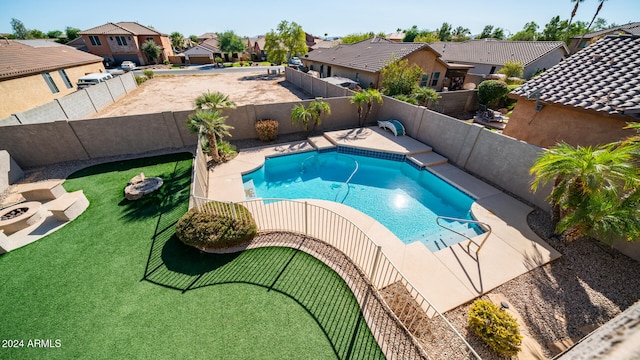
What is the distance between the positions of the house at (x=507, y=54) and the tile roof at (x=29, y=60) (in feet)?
136

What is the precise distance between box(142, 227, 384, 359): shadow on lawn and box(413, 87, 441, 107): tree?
14994 millimetres

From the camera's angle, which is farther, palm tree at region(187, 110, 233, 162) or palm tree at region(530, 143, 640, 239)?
palm tree at region(187, 110, 233, 162)

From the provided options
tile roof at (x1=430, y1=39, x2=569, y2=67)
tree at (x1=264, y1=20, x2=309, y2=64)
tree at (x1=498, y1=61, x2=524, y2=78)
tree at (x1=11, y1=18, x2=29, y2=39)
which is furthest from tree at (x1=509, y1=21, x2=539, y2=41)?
tree at (x1=11, y1=18, x2=29, y2=39)

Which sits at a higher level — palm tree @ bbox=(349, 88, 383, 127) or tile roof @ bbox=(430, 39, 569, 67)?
tile roof @ bbox=(430, 39, 569, 67)

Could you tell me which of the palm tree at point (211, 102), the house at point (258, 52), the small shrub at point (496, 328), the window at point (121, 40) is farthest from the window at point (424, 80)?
the window at point (121, 40)

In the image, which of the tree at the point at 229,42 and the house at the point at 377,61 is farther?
the tree at the point at 229,42

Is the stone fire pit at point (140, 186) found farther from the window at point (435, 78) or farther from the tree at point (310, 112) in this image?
the window at point (435, 78)

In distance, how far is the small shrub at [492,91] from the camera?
18.9 m

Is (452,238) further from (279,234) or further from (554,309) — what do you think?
(279,234)

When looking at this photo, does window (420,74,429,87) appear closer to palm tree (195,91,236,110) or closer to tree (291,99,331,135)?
tree (291,99,331,135)

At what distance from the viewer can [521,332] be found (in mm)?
5961

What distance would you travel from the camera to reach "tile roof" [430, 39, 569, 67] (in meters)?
29.6

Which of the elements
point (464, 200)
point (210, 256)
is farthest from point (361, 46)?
point (210, 256)

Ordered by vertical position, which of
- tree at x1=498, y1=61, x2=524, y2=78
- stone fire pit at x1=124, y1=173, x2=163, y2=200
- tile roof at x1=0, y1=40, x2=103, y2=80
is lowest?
stone fire pit at x1=124, y1=173, x2=163, y2=200
